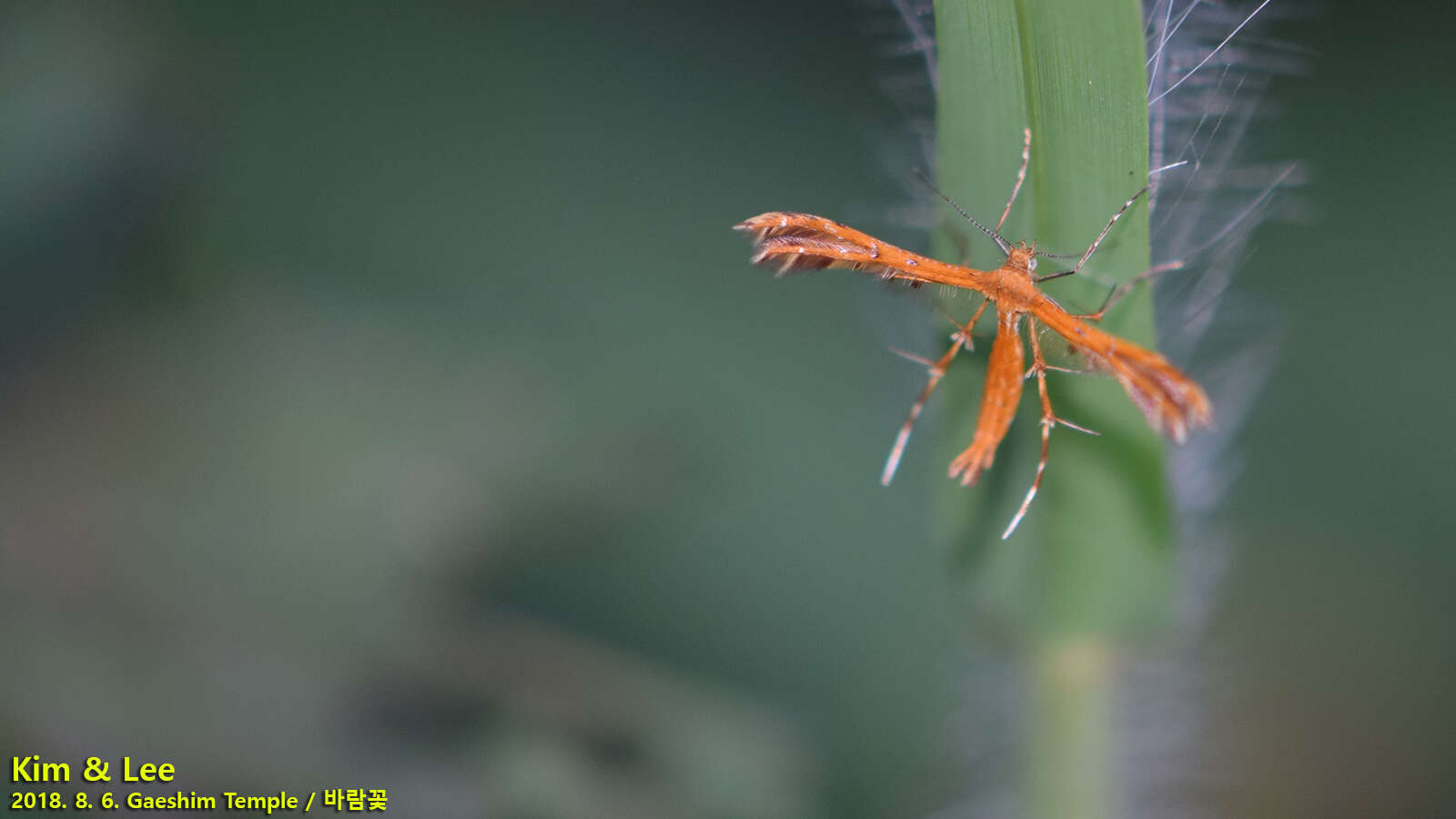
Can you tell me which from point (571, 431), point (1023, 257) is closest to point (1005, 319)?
point (1023, 257)

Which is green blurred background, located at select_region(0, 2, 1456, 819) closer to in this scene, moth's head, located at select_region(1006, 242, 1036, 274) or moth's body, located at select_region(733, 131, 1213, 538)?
moth's body, located at select_region(733, 131, 1213, 538)

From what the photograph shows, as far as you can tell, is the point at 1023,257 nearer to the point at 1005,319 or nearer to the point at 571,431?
the point at 1005,319

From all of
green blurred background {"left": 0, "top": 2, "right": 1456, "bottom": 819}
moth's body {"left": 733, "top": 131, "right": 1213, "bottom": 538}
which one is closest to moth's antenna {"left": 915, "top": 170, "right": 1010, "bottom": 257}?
moth's body {"left": 733, "top": 131, "right": 1213, "bottom": 538}

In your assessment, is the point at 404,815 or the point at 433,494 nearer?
the point at 404,815

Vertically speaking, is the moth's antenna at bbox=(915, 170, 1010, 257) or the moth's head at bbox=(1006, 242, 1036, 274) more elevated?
the moth's antenna at bbox=(915, 170, 1010, 257)

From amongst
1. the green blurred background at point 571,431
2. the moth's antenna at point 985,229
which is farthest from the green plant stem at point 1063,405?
the green blurred background at point 571,431

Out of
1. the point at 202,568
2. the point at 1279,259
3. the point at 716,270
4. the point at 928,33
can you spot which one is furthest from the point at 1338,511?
the point at 202,568

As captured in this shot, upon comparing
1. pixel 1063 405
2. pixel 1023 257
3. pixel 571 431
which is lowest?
pixel 1063 405

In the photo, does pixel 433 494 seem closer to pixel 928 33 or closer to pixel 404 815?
pixel 404 815
